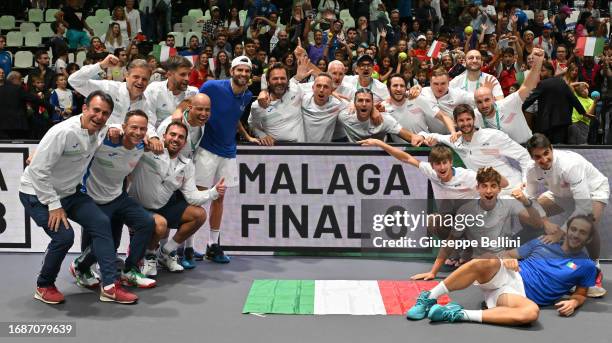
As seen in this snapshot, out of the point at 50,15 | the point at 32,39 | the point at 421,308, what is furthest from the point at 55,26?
the point at 421,308

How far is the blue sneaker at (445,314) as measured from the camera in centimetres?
618

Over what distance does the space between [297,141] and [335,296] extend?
220cm

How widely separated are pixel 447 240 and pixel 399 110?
74.7 inches

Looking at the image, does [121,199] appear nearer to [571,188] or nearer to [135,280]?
[135,280]

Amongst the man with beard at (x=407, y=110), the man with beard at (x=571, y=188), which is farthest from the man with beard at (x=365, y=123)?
the man with beard at (x=571, y=188)

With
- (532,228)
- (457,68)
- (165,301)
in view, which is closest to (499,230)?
(532,228)

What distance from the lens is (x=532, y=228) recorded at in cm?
714

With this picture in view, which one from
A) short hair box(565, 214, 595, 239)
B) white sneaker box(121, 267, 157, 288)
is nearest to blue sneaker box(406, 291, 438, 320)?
short hair box(565, 214, 595, 239)

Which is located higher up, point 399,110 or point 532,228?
point 399,110

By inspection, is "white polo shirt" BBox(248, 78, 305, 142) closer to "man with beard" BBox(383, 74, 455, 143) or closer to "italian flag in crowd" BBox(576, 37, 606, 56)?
"man with beard" BBox(383, 74, 455, 143)

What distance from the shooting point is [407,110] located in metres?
8.94

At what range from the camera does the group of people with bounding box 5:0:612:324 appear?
21.5ft

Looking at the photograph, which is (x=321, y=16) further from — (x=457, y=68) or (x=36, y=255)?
(x=36, y=255)

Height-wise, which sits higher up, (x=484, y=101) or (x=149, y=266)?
(x=484, y=101)
